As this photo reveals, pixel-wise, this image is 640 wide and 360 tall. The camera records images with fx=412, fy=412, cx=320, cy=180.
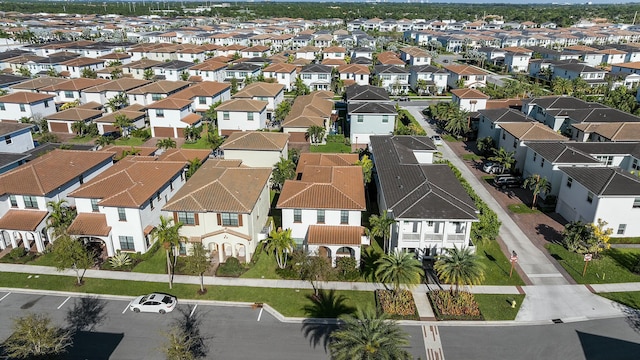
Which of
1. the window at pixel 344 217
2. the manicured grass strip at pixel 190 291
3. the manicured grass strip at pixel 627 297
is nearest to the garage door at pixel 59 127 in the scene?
the manicured grass strip at pixel 190 291

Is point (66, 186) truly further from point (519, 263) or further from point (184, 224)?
point (519, 263)

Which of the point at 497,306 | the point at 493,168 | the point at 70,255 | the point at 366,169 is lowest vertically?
the point at 497,306

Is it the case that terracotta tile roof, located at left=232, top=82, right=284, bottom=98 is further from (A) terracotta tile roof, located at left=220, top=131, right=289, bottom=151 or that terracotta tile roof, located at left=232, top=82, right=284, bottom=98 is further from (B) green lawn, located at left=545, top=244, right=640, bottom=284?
(B) green lawn, located at left=545, top=244, right=640, bottom=284

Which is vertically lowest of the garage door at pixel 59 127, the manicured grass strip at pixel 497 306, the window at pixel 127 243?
the manicured grass strip at pixel 497 306

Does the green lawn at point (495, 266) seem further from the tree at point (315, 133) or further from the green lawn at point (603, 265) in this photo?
the tree at point (315, 133)

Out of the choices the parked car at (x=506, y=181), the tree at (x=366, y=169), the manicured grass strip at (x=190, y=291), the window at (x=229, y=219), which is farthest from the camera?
the parked car at (x=506, y=181)

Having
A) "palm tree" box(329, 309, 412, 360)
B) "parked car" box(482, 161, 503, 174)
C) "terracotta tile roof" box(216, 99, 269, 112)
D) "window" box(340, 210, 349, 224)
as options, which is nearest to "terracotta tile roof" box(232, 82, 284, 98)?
"terracotta tile roof" box(216, 99, 269, 112)

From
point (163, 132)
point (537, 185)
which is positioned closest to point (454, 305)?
point (537, 185)

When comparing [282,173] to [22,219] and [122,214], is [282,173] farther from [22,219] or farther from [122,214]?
[22,219]
